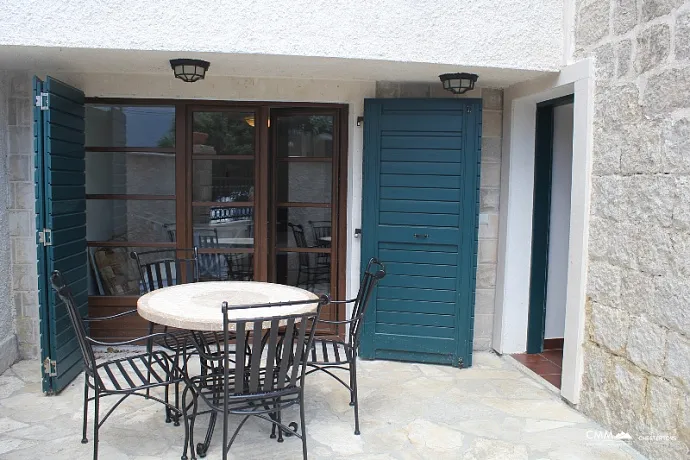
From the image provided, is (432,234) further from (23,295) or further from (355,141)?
(23,295)

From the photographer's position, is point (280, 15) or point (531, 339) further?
point (531, 339)

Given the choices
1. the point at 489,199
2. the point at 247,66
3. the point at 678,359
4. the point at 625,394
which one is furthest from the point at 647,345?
the point at 247,66

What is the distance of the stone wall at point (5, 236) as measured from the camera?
437 cm

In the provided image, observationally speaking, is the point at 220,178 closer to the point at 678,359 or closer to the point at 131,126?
the point at 131,126

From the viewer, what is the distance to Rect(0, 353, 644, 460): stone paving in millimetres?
3119

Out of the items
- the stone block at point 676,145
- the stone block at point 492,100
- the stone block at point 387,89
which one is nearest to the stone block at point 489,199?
the stone block at point 492,100

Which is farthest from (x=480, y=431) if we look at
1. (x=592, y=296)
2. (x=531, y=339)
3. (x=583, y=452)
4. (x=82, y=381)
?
(x=82, y=381)

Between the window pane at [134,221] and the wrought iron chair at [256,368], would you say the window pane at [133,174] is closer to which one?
the window pane at [134,221]

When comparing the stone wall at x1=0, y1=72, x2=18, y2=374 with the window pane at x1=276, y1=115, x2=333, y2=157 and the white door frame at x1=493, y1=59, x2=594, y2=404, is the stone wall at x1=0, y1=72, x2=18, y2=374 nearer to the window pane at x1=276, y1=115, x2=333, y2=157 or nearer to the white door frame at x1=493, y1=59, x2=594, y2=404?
the window pane at x1=276, y1=115, x2=333, y2=157

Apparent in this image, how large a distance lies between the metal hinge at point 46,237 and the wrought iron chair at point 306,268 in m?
1.94

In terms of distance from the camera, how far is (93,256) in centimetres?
483

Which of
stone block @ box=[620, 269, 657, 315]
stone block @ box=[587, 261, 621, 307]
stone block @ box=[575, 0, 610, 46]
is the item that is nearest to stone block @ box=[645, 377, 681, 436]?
stone block @ box=[620, 269, 657, 315]

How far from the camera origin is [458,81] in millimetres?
4195

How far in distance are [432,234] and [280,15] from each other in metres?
2.03
